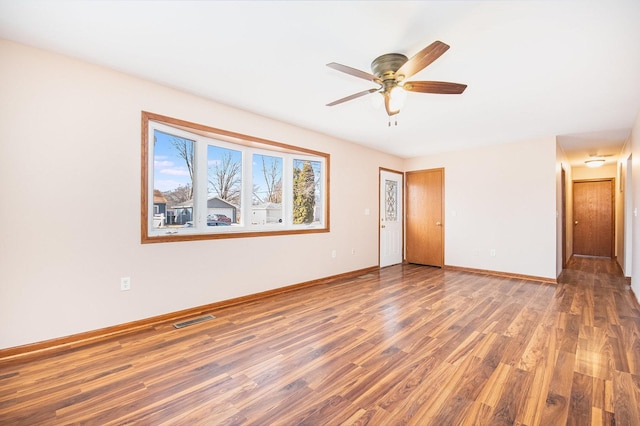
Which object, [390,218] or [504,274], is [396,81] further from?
[504,274]

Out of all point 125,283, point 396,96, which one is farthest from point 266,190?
point 396,96

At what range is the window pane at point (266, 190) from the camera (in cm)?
389

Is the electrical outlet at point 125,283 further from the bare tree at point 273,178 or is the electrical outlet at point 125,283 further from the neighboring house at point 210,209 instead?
the bare tree at point 273,178

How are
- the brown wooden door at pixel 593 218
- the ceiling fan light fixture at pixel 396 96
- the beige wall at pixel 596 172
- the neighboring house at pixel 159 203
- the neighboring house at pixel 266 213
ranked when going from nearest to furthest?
1. the ceiling fan light fixture at pixel 396 96
2. the neighboring house at pixel 159 203
3. the neighboring house at pixel 266 213
4. the beige wall at pixel 596 172
5. the brown wooden door at pixel 593 218

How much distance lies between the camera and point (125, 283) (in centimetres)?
267

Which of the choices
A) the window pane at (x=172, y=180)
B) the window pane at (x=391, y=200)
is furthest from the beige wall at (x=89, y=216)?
the window pane at (x=391, y=200)

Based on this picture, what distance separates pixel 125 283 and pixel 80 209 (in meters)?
0.77

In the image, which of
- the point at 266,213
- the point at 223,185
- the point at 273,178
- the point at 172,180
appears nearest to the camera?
the point at 172,180

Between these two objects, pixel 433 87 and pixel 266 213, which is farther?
pixel 266 213

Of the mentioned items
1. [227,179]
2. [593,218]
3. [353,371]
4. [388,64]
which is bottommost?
[353,371]

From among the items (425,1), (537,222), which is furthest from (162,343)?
(537,222)

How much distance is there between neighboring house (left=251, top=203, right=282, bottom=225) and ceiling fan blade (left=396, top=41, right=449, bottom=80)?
2427 millimetres

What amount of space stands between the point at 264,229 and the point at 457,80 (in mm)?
2834

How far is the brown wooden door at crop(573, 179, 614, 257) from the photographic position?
7.02 m
